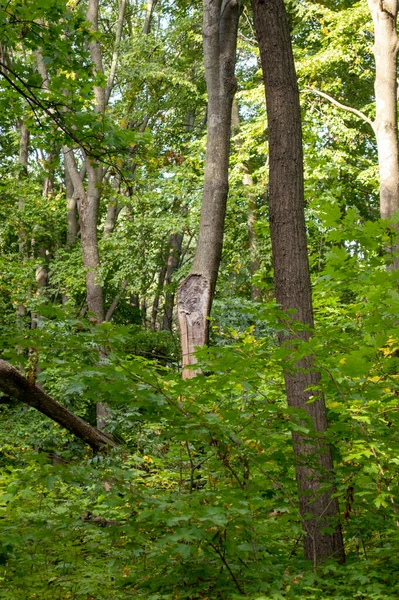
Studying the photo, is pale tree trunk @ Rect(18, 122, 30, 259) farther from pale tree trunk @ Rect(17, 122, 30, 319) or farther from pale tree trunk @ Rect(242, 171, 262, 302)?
pale tree trunk @ Rect(242, 171, 262, 302)

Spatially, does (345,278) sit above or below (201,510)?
above

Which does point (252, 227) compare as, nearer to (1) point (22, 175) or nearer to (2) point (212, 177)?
(1) point (22, 175)

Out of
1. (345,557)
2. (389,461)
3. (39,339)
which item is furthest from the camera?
(345,557)

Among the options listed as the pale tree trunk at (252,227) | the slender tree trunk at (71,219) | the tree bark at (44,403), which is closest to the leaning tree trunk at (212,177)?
the tree bark at (44,403)

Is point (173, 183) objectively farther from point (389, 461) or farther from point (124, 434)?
point (389, 461)

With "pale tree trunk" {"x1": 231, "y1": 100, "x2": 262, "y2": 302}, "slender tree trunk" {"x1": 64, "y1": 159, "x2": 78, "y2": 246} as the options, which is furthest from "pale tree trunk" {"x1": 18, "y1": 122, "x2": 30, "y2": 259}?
"pale tree trunk" {"x1": 231, "y1": 100, "x2": 262, "y2": 302}

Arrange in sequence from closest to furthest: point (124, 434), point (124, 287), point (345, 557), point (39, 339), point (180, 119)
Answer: point (39, 339) → point (345, 557) → point (124, 434) → point (124, 287) → point (180, 119)

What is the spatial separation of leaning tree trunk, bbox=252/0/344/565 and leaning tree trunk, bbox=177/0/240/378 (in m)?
3.32

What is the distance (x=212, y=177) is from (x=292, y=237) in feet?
14.1

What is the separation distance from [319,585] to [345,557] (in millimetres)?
881

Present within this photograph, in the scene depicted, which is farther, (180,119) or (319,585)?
(180,119)

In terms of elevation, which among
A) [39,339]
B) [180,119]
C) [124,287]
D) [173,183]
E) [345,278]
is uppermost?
[180,119]

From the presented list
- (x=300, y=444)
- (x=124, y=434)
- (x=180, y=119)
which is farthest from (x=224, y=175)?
(x=180, y=119)

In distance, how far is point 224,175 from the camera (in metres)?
9.32
